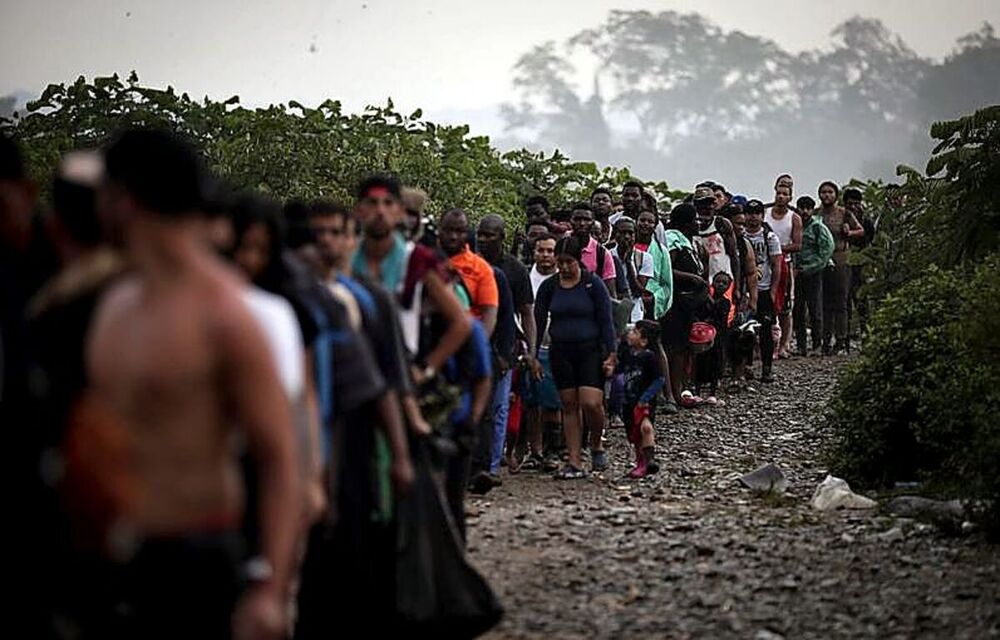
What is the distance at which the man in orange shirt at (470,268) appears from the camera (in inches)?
461

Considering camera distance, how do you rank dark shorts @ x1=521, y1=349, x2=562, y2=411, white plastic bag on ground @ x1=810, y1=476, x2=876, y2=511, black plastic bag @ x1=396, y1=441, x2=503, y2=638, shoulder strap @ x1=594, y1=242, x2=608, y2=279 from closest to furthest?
1. black plastic bag @ x1=396, y1=441, x2=503, y2=638
2. white plastic bag on ground @ x1=810, y1=476, x2=876, y2=511
3. dark shorts @ x1=521, y1=349, x2=562, y2=411
4. shoulder strap @ x1=594, y1=242, x2=608, y2=279

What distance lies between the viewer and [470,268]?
1177cm

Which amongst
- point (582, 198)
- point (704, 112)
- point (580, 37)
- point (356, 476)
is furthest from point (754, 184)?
point (356, 476)

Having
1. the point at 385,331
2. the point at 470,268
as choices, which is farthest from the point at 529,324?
the point at 385,331

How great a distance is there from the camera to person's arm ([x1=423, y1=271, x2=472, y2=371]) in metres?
8.52

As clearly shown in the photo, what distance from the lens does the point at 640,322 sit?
47.9ft

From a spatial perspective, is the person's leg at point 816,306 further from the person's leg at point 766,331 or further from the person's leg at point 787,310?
the person's leg at point 766,331

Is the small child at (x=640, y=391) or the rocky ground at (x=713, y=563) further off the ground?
the small child at (x=640, y=391)

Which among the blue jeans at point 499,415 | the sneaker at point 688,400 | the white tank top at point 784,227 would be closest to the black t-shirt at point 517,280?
the blue jeans at point 499,415

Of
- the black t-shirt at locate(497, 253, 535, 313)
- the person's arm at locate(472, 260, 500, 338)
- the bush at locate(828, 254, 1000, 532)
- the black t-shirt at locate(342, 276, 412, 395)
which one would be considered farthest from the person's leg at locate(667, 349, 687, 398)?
the black t-shirt at locate(342, 276, 412, 395)

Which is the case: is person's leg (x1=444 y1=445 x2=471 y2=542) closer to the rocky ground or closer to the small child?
the rocky ground

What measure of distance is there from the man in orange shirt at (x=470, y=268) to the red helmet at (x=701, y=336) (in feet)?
19.6

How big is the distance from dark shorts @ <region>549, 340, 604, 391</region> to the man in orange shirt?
203 cm

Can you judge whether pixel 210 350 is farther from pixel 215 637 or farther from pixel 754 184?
pixel 754 184
